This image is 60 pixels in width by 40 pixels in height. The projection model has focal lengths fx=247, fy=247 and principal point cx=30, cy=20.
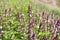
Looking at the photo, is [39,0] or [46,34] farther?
[39,0]

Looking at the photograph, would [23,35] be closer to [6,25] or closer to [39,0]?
[6,25]

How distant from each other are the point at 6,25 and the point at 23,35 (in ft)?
1.71

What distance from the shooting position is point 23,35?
15.6 feet

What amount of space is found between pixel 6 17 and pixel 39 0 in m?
5.15

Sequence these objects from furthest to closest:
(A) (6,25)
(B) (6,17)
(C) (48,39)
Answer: (B) (6,17), (A) (6,25), (C) (48,39)

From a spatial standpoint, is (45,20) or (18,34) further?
(45,20)

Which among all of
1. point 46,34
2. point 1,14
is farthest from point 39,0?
point 46,34

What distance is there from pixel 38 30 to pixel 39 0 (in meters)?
5.36

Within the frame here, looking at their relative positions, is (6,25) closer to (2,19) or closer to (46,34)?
(2,19)

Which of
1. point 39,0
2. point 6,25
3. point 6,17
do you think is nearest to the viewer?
point 6,25

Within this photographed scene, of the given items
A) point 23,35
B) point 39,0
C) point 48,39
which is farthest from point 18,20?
point 39,0

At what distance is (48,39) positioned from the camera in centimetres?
462

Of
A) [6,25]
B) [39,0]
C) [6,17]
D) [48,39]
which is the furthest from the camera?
[39,0]

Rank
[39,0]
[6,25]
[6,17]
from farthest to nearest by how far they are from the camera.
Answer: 1. [39,0]
2. [6,17]
3. [6,25]
